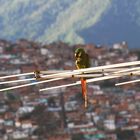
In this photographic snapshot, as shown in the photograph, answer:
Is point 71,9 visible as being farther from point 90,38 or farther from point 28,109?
point 28,109

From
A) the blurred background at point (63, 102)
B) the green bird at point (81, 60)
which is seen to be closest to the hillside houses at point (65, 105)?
the blurred background at point (63, 102)

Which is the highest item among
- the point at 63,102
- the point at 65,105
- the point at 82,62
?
the point at 63,102

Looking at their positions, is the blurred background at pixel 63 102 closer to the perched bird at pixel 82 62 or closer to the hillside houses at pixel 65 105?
the hillside houses at pixel 65 105

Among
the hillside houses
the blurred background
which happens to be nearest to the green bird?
the blurred background

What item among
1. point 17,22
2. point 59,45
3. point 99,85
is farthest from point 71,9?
point 99,85

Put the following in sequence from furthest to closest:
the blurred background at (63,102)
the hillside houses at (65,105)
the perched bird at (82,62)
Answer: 1. the hillside houses at (65,105)
2. the blurred background at (63,102)
3. the perched bird at (82,62)

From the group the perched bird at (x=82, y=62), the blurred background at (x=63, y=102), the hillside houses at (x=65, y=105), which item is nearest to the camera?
the perched bird at (x=82, y=62)

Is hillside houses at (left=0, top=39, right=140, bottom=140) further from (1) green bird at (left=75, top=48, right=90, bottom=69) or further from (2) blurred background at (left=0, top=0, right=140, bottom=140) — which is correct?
(1) green bird at (left=75, top=48, right=90, bottom=69)

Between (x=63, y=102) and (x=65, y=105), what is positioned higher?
(x=63, y=102)

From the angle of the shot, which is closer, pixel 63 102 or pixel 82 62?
pixel 82 62

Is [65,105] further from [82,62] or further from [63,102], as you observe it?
[82,62]

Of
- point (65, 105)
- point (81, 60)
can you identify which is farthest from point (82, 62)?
point (65, 105)
